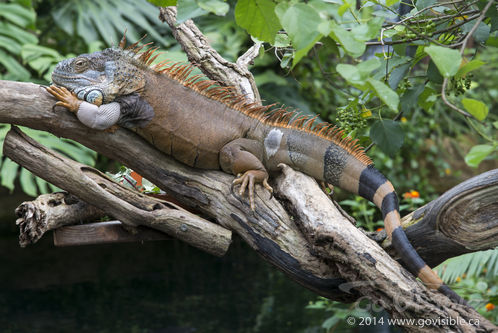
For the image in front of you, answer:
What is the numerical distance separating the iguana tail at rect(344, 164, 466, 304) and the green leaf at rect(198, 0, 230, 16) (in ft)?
5.20

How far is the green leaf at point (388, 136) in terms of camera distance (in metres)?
2.61

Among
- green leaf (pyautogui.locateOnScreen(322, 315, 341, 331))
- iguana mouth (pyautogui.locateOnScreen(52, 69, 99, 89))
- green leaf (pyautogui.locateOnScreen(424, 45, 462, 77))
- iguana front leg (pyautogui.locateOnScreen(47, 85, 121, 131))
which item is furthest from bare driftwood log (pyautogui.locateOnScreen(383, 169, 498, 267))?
green leaf (pyautogui.locateOnScreen(322, 315, 341, 331))

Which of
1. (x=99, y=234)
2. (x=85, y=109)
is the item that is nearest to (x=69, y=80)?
(x=85, y=109)

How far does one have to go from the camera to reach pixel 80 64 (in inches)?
113

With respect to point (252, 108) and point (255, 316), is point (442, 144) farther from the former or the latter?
point (252, 108)

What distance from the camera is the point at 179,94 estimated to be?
301 cm

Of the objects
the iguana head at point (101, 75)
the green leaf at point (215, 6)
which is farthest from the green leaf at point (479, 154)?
the iguana head at point (101, 75)

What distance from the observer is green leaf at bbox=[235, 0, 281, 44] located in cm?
134

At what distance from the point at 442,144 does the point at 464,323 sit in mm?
6109

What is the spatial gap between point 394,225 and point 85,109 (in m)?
1.70

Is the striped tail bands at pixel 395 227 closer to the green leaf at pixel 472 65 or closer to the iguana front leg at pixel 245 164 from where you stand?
the iguana front leg at pixel 245 164

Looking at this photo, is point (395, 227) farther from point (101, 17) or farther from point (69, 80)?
point (101, 17)

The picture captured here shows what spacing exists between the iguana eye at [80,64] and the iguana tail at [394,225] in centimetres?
162

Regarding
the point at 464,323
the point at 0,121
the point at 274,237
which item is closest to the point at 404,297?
the point at 464,323
